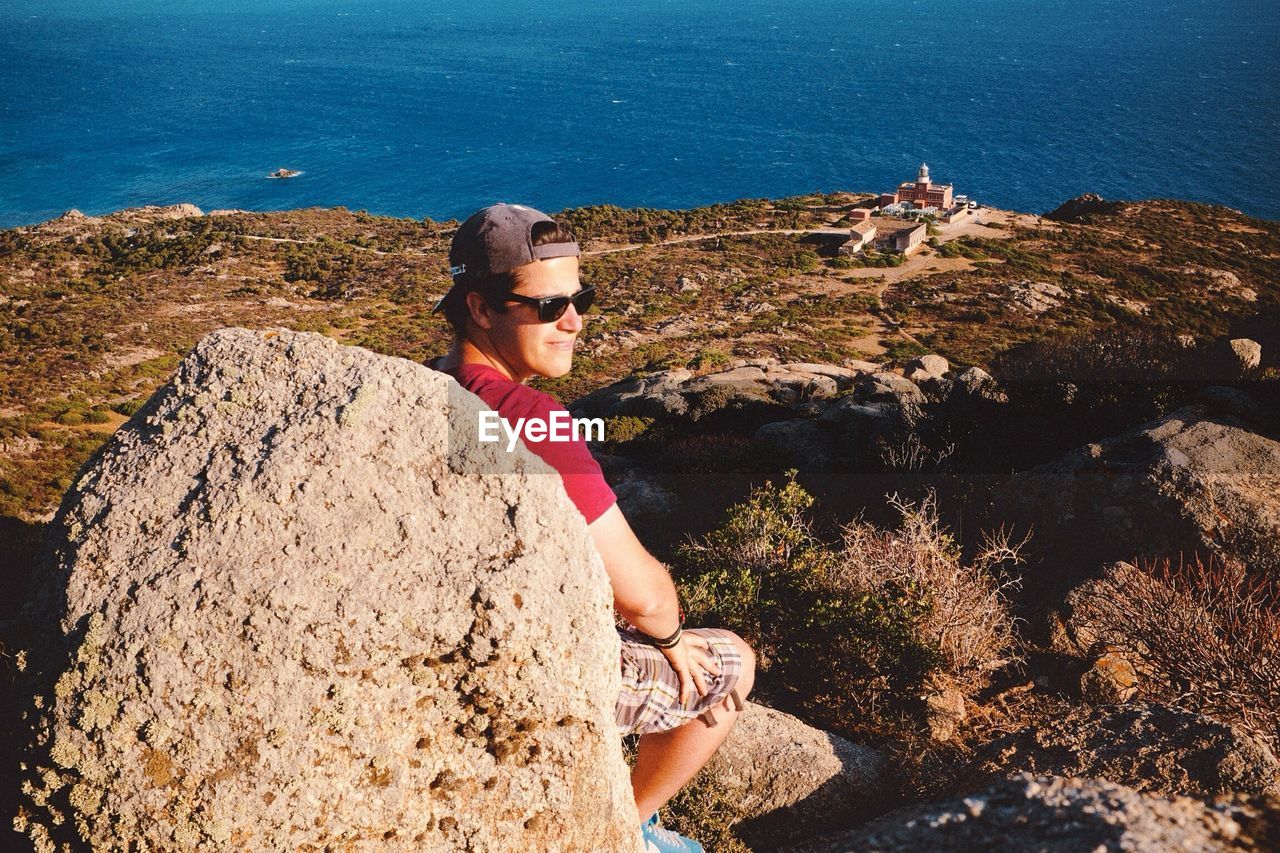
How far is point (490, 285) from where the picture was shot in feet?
9.07

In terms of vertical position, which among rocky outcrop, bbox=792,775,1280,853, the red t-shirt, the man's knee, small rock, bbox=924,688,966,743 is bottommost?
small rock, bbox=924,688,966,743

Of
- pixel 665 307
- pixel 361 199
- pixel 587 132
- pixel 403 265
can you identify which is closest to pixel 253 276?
pixel 403 265

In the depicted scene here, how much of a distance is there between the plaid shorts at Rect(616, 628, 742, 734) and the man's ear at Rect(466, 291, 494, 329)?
141 cm

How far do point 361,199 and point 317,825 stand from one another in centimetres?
10695

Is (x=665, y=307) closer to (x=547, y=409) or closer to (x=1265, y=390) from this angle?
(x=1265, y=390)

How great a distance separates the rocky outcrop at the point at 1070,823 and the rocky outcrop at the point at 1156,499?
215 inches

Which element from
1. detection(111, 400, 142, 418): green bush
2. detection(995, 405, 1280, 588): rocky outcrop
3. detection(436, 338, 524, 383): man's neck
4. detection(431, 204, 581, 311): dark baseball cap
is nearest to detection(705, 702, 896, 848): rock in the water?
detection(995, 405, 1280, 588): rocky outcrop

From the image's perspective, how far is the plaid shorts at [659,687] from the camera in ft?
10.0

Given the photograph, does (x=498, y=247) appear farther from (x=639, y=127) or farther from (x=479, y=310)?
(x=639, y=127)

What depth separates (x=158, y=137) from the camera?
12212 cm

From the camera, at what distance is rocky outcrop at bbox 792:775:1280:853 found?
1548mm

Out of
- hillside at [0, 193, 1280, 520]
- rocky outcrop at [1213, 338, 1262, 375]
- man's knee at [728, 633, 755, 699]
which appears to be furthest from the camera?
hillside at [0, 193, 1280, 520]

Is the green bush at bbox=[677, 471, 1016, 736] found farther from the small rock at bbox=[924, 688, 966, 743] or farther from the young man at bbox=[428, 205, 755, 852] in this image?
the young man at bbox=[428, 205, 755, 852]

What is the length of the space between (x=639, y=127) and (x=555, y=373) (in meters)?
133
